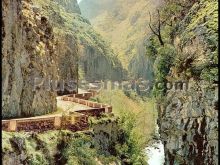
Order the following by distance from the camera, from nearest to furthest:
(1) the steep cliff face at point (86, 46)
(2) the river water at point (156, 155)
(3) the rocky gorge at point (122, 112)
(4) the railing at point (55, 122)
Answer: (4) the railing at point (55, 122)
(3) the rocky gorge at point (122, 112)
(2) the river water at point (156, 155)
(1) the steep cliff face at point (86, 46)

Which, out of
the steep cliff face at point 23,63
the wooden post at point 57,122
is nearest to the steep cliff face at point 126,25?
the steep cliff face at point 23,63

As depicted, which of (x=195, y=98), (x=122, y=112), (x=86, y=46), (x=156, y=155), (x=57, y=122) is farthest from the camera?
(x=86, y=46)

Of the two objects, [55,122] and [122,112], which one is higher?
[55,122]

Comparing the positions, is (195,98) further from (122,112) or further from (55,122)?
A: (55,122)

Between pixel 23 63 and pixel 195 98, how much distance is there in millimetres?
8359

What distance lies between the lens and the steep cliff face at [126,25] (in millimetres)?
80225

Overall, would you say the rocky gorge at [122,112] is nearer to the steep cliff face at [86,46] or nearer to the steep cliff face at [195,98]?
the steep cliff face at [195,98]

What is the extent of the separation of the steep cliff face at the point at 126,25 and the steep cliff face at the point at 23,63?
4911 cm

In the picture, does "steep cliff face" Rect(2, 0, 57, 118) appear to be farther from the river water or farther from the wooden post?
the river water

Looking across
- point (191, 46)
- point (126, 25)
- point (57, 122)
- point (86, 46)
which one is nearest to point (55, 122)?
point (57, 122)

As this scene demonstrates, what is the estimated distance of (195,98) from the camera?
21.5m

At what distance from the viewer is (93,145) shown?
21188 mm

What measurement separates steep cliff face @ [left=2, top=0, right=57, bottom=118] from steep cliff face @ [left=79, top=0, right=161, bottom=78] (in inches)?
1934

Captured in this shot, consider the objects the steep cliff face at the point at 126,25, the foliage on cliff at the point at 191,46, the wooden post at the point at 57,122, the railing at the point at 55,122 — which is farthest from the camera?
the steep cliff face at the point at 126,25
